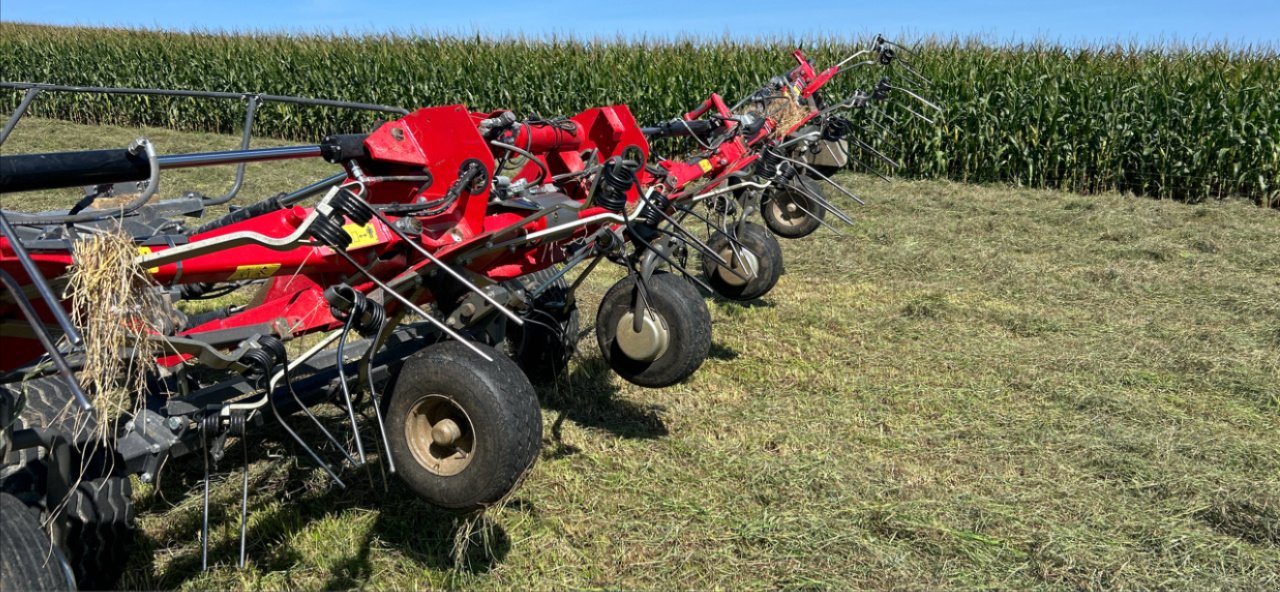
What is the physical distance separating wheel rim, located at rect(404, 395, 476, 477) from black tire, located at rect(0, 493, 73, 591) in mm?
977

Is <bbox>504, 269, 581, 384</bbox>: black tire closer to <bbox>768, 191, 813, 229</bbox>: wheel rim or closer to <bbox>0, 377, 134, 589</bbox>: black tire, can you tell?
<bbox>0, 377, 134, 589</bbox>: black tire

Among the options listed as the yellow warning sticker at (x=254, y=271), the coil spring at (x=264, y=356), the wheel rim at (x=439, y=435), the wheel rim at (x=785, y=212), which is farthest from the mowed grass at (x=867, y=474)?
the yellow warning sticker at (x=254, y=271)

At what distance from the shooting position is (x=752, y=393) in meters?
5.29

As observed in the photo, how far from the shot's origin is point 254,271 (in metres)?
3.19

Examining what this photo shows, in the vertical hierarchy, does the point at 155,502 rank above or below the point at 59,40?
below

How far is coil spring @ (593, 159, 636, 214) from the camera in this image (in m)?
3.51

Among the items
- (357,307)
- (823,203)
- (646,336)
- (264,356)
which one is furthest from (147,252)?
(823,203)

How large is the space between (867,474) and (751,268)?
2.07 meters

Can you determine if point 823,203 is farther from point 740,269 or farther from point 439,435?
point 439,435

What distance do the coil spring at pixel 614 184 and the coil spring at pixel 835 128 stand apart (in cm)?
378

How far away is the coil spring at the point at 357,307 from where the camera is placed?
10.3 feet

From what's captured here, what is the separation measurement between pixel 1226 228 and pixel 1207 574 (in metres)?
7.44

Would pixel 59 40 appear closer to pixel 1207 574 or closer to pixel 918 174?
pixel 918 174

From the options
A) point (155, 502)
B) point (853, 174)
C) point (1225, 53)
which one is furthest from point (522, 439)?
point (1225, 53)
